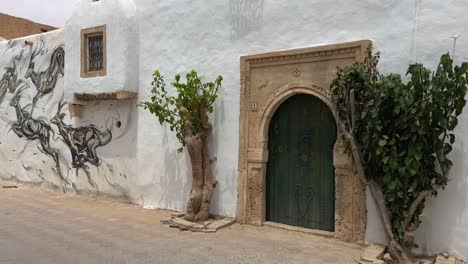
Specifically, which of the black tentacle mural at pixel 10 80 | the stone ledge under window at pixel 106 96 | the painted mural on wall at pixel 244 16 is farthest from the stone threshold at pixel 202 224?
the black tentacle mural at pixel 10 80

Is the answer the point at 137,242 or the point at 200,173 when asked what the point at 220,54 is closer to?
the point at 200,173

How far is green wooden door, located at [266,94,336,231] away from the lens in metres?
5.30

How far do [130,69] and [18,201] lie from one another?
340 cm

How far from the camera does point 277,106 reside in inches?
223

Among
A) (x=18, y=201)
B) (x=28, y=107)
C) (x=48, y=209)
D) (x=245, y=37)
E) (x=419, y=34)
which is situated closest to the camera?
(x=419, y=34)

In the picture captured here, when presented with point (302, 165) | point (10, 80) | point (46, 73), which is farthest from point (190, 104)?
point (10, 80)

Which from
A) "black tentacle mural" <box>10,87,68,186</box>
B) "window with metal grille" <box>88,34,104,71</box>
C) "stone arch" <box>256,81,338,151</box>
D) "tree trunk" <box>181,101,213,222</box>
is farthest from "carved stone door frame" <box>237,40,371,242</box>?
"black tentacle mural" <box>10,87,68,186</box>

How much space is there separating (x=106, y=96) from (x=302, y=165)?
12.9 ft

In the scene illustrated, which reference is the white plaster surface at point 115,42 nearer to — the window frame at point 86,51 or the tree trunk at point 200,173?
the window frame at point 86,51

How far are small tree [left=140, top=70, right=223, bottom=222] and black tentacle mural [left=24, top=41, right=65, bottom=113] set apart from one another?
12.2 feet

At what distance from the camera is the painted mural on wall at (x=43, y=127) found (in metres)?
8.09

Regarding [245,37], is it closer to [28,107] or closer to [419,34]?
[419,34]

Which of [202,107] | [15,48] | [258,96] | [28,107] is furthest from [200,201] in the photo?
[15,48]

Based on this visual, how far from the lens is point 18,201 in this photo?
25.7 feet
